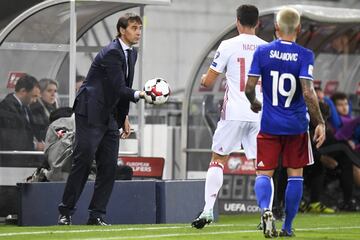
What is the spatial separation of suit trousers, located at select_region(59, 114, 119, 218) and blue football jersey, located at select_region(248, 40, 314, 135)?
2732mm

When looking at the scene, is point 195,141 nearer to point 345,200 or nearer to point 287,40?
point 345,200

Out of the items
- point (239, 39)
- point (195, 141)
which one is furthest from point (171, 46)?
point (239, 39)

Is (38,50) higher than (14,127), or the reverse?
(38,50)

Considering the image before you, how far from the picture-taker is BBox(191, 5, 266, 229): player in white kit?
13.1m

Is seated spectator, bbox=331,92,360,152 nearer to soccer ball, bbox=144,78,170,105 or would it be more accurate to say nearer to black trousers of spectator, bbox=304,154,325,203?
black trousers of spectator, bbox=304,154,325,203

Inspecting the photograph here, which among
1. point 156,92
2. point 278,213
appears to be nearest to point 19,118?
point 156,92

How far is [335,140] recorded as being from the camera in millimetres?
19719

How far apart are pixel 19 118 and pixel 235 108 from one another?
4116mm

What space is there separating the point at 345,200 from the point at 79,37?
4863mm

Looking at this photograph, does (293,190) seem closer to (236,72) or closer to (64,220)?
(236,72)

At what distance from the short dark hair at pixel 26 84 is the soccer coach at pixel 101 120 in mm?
2378

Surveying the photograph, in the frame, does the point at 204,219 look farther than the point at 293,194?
Yes

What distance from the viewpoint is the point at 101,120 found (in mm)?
14000

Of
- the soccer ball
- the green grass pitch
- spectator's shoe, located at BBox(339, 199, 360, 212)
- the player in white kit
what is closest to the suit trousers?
the green grass pitch
